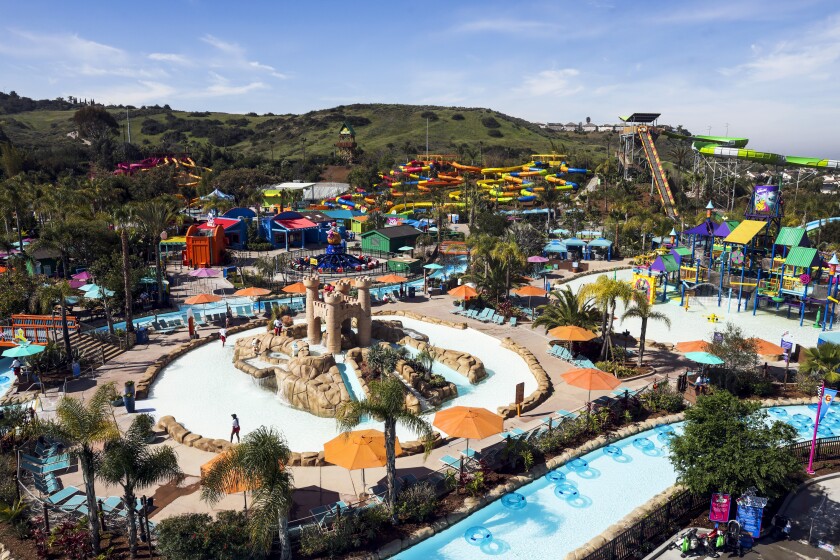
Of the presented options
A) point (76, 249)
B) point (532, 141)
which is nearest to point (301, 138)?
point (532, 141)

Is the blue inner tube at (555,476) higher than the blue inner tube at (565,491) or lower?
higher

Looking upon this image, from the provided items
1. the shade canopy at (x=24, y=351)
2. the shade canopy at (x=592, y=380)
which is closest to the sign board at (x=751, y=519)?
the shade canopy at (x=592, y=380)

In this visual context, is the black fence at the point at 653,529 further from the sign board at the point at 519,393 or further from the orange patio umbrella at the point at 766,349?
the orange patio umbrella at the point at 766,349

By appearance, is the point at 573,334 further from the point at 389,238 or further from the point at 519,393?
the point at 389,238

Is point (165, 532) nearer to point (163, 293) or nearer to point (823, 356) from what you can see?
point (823, 356)

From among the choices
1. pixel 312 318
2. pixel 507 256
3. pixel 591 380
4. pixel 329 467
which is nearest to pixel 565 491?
pixel 591 380

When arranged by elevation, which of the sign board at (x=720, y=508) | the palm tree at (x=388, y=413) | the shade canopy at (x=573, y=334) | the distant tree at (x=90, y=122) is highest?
the distant tree at (x=90, y=122)
